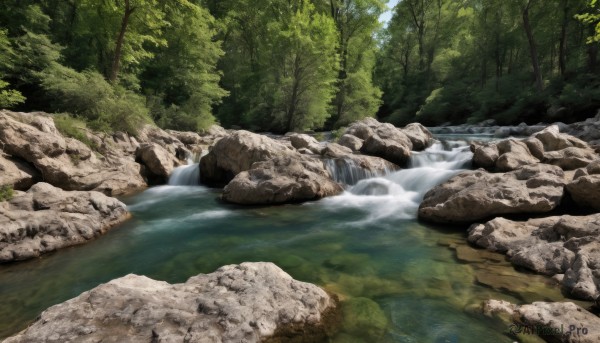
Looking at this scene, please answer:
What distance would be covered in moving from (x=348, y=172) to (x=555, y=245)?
7.75 meters

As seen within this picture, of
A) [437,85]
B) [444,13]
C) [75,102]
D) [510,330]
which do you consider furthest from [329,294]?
[444,13]

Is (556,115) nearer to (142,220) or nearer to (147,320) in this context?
(142,220)

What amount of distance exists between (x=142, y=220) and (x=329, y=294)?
6.78 m

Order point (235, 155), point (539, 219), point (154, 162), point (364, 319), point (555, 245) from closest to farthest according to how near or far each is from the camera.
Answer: point (364, 319), point (555, 245), point (539, 219), point (235, 155), point (154, 162)

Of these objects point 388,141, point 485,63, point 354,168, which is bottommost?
point 354,168

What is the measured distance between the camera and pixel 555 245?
590 cm

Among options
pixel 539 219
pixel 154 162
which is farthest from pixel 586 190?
pixel 154 162

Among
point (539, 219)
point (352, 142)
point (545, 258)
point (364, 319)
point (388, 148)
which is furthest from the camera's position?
point (352, 142)

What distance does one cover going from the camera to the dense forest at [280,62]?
1639cm

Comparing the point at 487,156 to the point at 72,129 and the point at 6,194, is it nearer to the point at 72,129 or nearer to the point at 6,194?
the point at 6,194

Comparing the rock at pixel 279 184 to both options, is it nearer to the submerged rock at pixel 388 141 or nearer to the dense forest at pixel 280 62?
the submerged rock at pixel 388 141

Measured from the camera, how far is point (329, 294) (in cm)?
500

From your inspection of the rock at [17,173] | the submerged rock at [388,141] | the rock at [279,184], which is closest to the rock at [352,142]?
the submerged rock at [388,141]

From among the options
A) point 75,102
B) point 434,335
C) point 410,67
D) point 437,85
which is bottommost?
point 434,335
